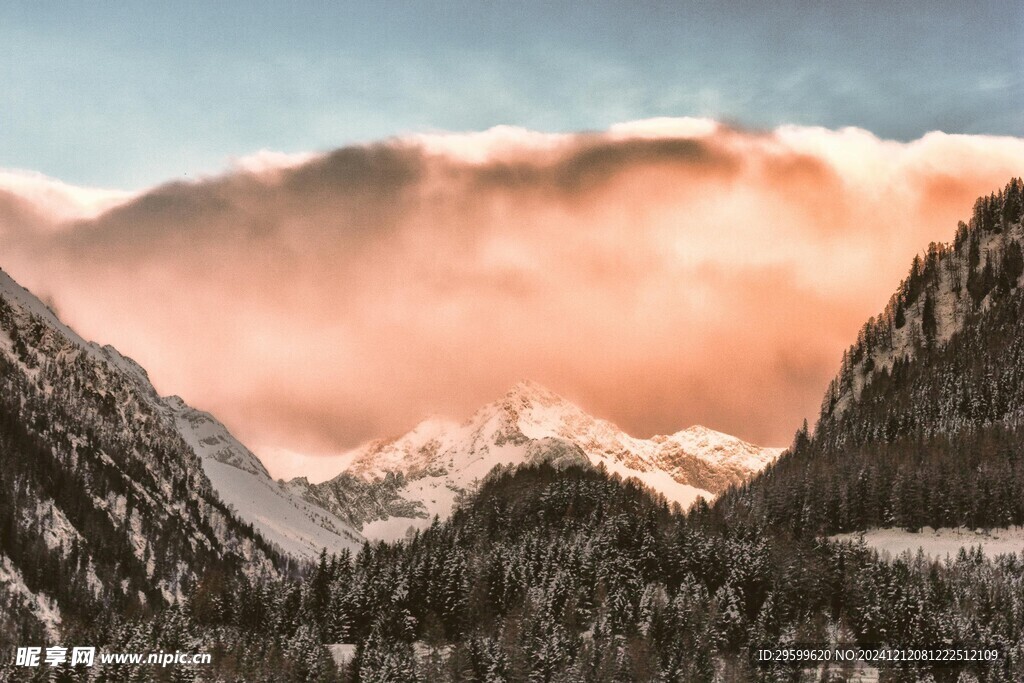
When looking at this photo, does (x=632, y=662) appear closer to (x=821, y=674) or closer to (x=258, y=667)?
(x=821, y=674)

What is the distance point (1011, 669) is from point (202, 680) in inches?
4379

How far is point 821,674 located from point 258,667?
78724 mm

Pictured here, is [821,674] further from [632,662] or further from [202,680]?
[202,680]

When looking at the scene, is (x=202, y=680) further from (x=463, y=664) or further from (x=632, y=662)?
(x=632, y=662)

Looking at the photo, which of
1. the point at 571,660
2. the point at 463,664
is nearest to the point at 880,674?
the point at 571,660

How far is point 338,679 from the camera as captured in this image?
19825 centimetres

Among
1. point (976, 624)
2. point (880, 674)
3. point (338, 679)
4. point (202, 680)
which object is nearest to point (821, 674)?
point (880, 674)

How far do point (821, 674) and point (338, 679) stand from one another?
222 feet

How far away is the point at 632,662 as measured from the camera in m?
194

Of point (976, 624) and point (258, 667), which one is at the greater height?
point (976, 624)

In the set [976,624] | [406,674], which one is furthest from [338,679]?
[976,624]

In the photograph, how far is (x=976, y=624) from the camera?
19862 cm

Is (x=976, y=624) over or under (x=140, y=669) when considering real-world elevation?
over

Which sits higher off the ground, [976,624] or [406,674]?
[976,624]
